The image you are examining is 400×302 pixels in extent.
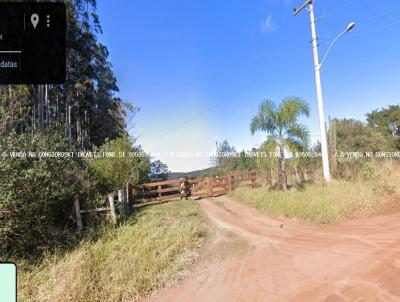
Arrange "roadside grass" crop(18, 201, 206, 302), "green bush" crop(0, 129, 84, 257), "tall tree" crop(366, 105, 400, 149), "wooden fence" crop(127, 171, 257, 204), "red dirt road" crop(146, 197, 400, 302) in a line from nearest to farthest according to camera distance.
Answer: "red dirt road" crop(146, 197, 400, 302)
"roadside grass" crop(18, 201, 206, 302)
"green bush" crop(0, 129, 84, 257)
"wooden fence" crop(127, 171, 257, 204)
"tall tree" crop(366, 105, 400, 149)

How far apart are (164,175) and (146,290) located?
53.7ft

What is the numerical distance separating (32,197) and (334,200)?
27.0 ft

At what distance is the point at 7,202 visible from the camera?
4.93 m

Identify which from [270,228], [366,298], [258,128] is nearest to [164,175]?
[258,128]

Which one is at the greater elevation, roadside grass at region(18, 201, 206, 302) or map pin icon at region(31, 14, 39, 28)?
map pin icon at region(31, 14, 39, 28)

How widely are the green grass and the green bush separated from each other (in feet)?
20.7

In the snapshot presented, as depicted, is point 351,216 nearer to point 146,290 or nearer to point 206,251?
point 206,251

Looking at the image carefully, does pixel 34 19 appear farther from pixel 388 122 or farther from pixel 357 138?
pixel 388 122

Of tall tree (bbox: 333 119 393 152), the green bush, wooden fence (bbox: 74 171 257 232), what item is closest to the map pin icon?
the green bush

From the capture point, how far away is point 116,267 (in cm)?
442

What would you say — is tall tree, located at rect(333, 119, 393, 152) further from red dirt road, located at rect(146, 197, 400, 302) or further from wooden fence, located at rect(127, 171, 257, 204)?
red dirt road, located at rect(146, 197, 400, 302)

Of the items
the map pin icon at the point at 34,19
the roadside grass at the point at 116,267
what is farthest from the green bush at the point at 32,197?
the map pin icon at the point at 34,19

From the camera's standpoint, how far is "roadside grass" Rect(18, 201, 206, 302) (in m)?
3.76

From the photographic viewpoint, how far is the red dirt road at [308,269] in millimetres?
3384
